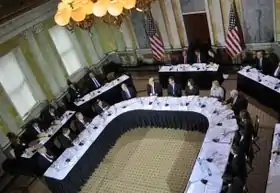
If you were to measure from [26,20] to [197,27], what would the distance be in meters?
6.49

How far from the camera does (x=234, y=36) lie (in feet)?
40.1

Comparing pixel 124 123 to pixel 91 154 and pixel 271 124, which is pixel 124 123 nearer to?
pixel 91 154

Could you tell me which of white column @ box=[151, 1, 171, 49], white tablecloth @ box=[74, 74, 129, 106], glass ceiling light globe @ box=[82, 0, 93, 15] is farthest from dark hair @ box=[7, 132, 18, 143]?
white column @ box=[151, 1, 171, 49]

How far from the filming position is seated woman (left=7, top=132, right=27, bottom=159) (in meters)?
10.9

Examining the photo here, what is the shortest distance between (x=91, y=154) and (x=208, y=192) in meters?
3.95

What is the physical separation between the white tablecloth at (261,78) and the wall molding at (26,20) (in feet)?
24.1

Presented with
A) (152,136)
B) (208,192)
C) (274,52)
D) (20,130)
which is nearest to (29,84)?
(20,130)

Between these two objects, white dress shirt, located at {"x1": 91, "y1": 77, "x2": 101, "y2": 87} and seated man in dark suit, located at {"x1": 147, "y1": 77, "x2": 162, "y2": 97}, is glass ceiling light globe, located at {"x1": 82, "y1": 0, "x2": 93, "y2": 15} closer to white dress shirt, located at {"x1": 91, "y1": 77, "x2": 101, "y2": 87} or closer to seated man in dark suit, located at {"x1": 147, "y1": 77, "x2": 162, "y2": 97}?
seated man in dark suit, located at {"x1": 147, "y1": 77, "x2": 162, "y2": 97}

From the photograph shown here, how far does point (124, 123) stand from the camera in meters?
11.2

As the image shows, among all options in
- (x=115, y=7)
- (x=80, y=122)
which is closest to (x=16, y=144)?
(x=80, y=122)

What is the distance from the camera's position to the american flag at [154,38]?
537 inches

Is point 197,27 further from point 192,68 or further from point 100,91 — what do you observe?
point 100,91

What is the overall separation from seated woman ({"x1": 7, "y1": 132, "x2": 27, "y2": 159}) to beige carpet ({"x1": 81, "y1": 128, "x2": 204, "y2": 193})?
2711mm

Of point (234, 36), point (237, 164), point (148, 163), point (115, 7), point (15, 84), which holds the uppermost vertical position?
point (115, 7)
